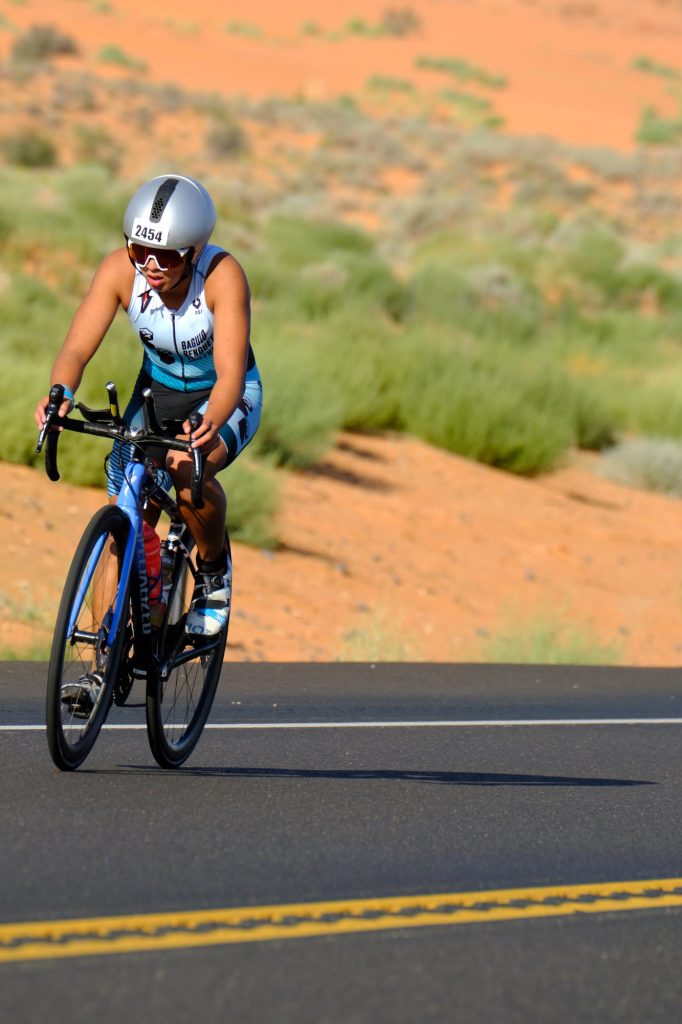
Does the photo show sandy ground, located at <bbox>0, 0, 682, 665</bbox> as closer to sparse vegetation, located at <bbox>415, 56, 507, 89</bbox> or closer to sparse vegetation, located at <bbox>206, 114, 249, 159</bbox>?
sparse vegetation, located at <bbox>206, 114, 249, 159</bbox>

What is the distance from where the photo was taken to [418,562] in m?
18.2

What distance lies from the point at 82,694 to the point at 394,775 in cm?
204

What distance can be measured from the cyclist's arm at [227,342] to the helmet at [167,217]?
0.85 ft

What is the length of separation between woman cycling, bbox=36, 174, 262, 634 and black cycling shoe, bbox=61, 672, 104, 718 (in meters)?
0.79

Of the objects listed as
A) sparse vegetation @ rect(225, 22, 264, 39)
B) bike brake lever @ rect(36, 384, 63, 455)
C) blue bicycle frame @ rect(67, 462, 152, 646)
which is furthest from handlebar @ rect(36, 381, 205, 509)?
sparse vegetation @ rect(225, 22, 264, 39)

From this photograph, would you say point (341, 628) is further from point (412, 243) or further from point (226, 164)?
point (226, 164)

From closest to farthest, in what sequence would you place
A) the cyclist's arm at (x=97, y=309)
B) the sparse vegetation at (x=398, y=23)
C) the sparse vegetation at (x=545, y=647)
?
the cyclist's arm at (x=97, y=309) → the sparse vegetation at (x=545, y=647) → the sparse vegetation at (x=398, y=23)

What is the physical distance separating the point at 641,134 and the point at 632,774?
75.2m

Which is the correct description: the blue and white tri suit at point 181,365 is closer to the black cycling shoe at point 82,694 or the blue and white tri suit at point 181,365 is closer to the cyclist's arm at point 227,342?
the cyclist's arm at point 227,342

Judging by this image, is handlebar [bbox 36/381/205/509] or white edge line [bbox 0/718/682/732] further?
white edge line [bbox 0/718/682/732]

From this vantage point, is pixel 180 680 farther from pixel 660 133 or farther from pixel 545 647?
pixel 660 133

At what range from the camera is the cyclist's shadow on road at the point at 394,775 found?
7617 mm

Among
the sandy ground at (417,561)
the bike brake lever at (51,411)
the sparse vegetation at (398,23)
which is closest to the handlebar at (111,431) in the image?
the bike brake lever at (51,411)

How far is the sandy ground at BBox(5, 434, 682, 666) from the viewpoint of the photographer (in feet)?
48.4
